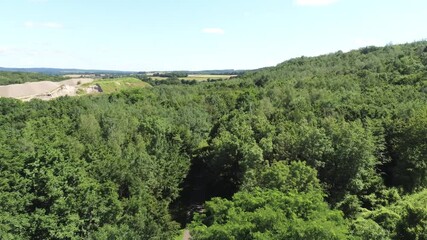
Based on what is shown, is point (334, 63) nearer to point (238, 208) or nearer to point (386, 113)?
point (386, 113)

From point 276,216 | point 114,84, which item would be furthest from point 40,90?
point 276,216

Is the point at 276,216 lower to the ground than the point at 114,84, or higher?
lower

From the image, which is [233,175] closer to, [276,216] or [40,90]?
[276,216]

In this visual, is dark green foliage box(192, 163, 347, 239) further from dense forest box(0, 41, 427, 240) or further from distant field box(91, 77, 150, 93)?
distant field box(91, 77, 150, 93)

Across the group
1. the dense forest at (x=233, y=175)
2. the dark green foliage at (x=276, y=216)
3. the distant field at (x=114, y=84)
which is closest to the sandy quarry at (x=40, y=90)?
the distant field at (x=114, y=84)

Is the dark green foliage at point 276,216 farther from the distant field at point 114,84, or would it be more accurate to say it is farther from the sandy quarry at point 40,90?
the distant field at point 114,84

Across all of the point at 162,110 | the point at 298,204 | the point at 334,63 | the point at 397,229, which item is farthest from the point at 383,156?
the point at 334,63

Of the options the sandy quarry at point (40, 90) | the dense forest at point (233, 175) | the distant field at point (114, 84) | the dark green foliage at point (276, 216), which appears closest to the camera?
the dark green foliage at point (276, 216)

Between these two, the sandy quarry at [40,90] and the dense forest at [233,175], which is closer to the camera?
the dense forest at [233,175]
